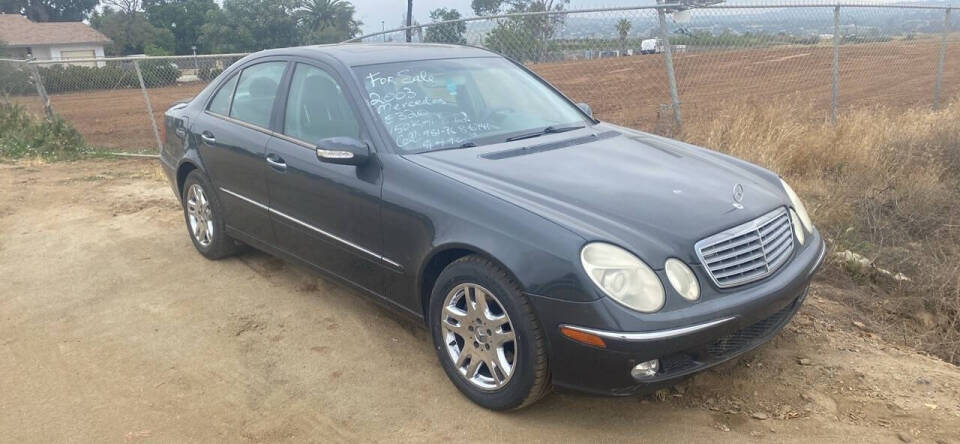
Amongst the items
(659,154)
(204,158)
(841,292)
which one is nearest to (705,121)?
(841,292)

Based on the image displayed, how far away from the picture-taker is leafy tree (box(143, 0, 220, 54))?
54.7 metres

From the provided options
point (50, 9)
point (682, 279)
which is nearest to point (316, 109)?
point (682, 279)

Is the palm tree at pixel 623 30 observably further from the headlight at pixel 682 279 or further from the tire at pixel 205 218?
the headlight at pixel 682 279

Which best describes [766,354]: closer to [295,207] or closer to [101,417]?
[295,207]

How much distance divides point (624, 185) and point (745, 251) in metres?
0.60

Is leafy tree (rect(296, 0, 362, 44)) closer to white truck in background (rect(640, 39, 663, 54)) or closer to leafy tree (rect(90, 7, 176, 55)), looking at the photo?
leafy tree (rect(90, 7, 176, 55))

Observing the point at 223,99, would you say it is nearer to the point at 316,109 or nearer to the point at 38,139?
the point at 316,109

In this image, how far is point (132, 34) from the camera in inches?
2144

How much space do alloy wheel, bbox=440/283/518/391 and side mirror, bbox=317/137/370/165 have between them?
2.78 feet

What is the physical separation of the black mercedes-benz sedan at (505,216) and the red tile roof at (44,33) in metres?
51.8

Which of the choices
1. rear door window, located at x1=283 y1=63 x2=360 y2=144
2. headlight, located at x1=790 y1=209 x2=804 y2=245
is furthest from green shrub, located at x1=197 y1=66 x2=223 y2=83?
headlight, located at x1=790 y1=209 x2=804 y2=245

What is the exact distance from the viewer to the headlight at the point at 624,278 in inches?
112

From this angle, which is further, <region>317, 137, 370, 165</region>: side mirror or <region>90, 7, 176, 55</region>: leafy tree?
<region>90, 7, 176, 55</region>: leafy tree

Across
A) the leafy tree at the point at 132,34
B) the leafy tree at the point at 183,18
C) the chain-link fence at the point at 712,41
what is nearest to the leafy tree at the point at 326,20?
the leafy tree at the point at 183,18
